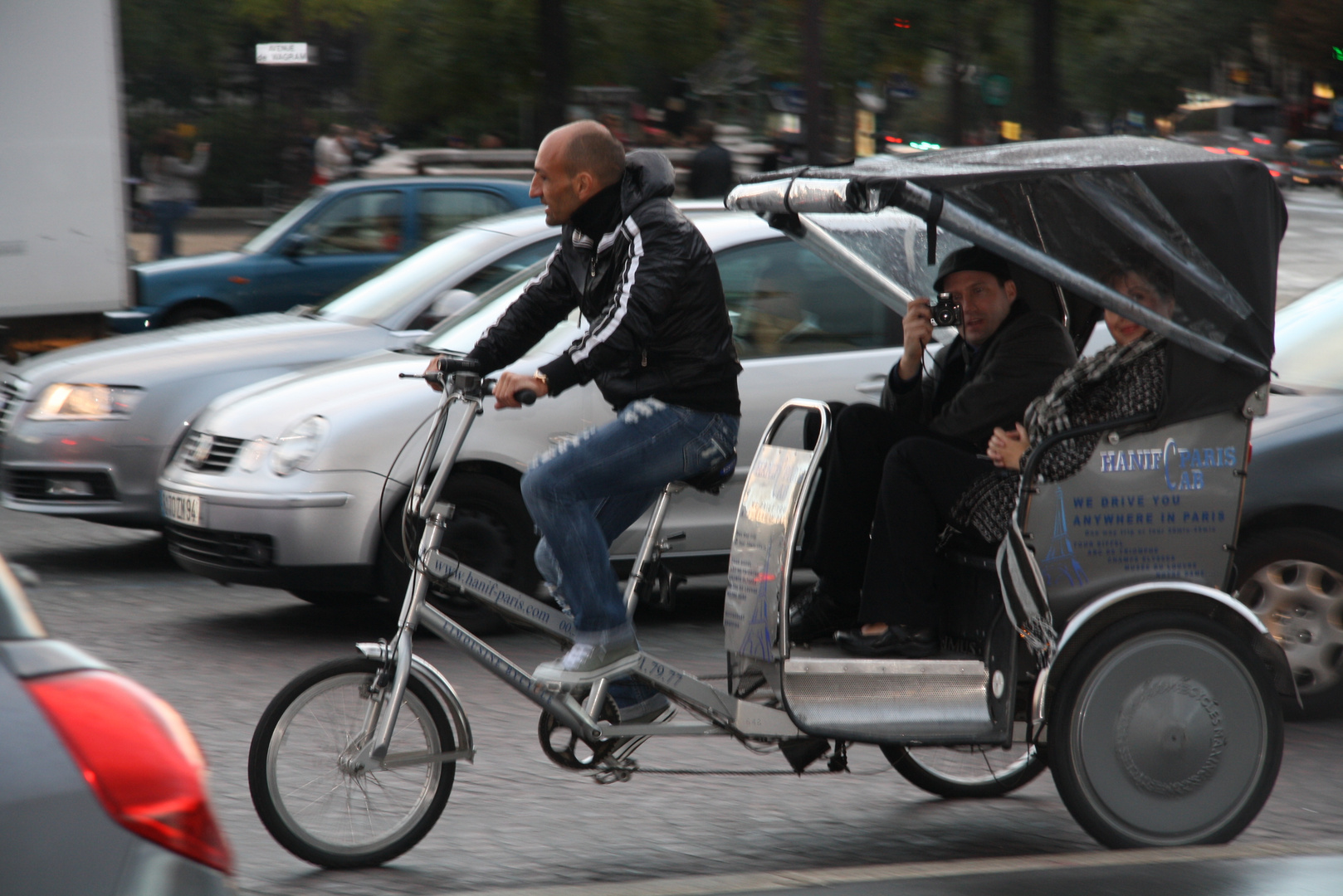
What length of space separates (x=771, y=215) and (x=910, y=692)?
1.50m

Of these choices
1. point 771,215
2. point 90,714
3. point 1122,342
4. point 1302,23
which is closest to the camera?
point 90,714

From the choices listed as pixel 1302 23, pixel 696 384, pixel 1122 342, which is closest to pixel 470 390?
pixel 696 384

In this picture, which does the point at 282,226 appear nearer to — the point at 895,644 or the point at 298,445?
the point at 298,445

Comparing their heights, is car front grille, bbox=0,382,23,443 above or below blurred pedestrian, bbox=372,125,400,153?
below

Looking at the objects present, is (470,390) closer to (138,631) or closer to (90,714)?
(90,714)

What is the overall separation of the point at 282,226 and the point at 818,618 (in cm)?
855

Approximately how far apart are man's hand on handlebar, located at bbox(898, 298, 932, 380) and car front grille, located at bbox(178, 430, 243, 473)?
119 inches

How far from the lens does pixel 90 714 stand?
215cm

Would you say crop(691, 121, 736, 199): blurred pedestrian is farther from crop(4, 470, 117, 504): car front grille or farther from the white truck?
crop(4, 470, 117, 504): car front grille

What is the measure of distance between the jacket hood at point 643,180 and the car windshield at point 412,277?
12.9 ft

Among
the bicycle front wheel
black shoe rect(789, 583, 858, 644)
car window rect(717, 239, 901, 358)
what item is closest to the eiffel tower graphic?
black shoe rect(789, 583, 858, 644)

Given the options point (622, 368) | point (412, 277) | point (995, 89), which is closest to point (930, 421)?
point (622, 368)

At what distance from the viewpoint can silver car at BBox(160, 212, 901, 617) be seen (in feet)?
21.1

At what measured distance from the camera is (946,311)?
5.04 m
